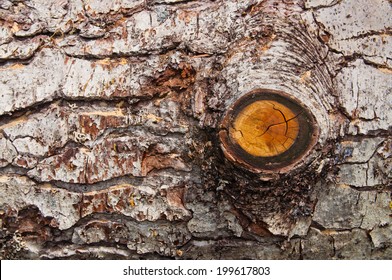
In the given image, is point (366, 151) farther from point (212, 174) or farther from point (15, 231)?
point (15, 231)

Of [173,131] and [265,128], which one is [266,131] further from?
[173,131]

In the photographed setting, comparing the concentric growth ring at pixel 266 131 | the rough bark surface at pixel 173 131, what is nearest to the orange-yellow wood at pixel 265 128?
the concentric growth ring at pixel 266 131

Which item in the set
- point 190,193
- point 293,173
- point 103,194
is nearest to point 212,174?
point 190,193

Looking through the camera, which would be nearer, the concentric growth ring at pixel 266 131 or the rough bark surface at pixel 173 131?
the concentric growth ring at pixel 266 131

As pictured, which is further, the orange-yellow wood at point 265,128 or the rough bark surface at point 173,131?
the rough bark surface at point 173,131

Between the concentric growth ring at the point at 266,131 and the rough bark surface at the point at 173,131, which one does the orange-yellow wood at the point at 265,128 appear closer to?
the concentric growth ring at the point at 266,131
